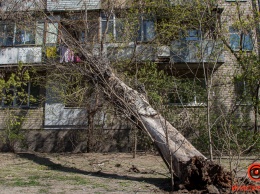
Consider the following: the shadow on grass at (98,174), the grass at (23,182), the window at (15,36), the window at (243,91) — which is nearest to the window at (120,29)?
the window at (15,36)

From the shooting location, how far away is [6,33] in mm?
14344

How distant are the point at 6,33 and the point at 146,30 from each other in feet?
21.9

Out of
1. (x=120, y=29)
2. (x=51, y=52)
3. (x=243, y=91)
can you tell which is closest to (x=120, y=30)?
(x=120, y=29)

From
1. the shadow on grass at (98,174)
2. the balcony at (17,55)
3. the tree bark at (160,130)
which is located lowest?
the shadow on grass at (98,174)

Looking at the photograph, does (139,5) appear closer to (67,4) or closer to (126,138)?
(67,4)

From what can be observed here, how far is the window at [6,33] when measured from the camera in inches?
558

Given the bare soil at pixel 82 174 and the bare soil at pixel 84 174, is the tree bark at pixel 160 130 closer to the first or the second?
the bare soil at pixel 84 174

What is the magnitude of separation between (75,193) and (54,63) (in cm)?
638

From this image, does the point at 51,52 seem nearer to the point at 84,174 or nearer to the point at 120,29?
the point at 120,29

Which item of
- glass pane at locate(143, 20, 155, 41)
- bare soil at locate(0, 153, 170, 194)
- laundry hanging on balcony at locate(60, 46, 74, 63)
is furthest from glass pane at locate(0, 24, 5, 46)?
glass pane at locate(143, 20, 155, 41)

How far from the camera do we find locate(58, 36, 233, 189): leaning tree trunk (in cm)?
589

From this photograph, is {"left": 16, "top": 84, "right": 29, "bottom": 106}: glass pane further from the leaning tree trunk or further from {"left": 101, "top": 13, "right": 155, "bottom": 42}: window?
{"left": 101, "top": 13, "right": 155, "bottom": 42}: window

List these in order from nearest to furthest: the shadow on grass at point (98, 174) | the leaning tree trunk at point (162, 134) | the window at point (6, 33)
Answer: the leaning tree trunk at point (162, 134) → the shadow on grass at point (98, 174) → the window at point (6, 33)

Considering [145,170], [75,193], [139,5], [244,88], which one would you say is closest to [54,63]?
[139,5]
